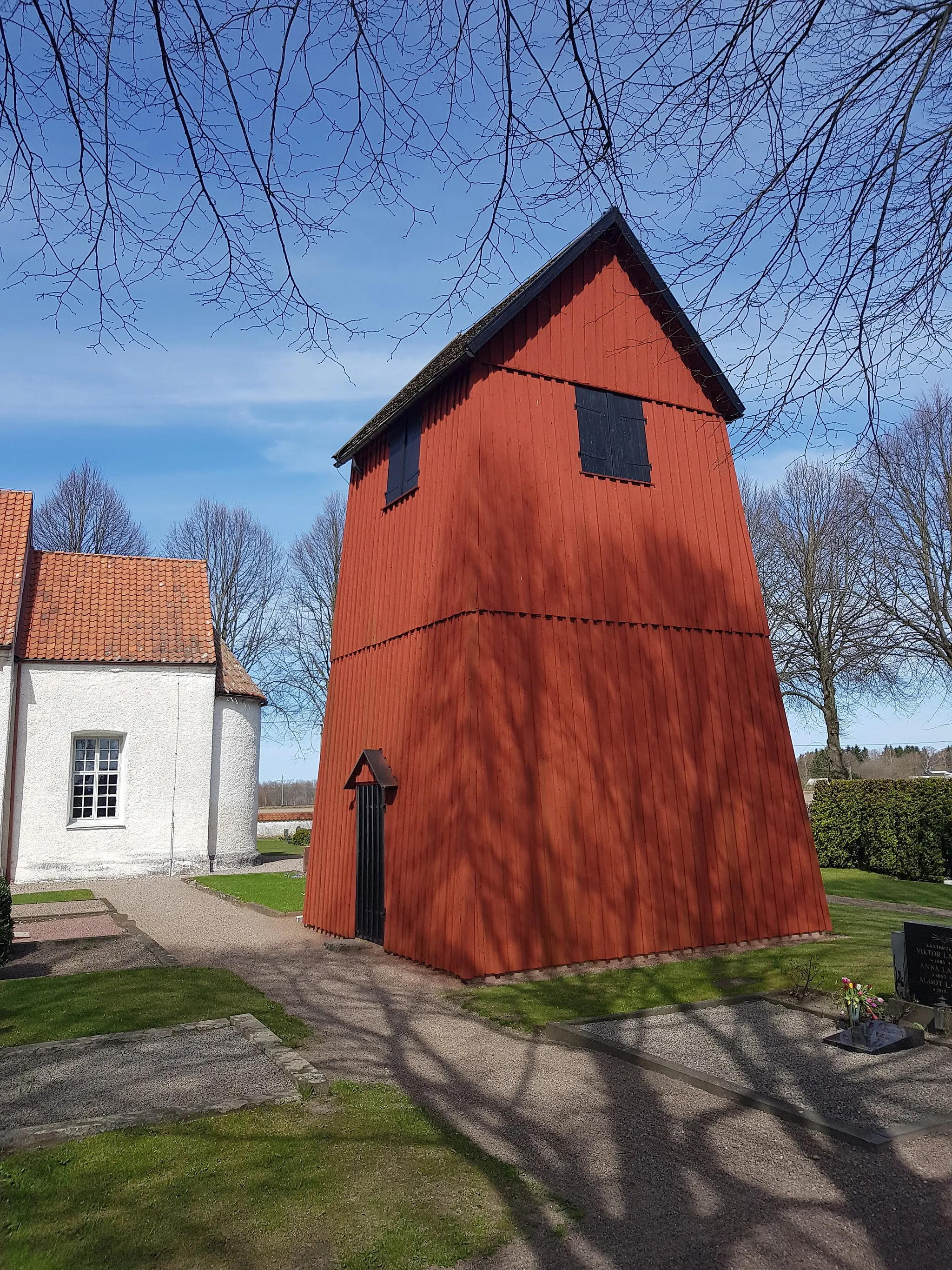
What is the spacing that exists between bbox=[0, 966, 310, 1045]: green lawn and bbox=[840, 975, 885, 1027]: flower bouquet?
4.51 meters

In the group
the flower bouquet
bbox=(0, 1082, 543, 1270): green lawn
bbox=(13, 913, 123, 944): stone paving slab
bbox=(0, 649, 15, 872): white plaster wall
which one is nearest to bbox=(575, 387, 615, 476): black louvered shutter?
the flower bouquet

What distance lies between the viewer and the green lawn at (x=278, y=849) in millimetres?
27594

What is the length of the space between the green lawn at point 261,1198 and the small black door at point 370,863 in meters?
6.13

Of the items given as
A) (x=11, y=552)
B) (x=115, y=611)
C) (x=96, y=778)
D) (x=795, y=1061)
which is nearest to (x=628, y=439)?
(x=795, y=1061)

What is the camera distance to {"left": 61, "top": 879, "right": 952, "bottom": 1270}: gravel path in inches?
155

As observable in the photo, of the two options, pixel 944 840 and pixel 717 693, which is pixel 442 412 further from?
pixel 944 840

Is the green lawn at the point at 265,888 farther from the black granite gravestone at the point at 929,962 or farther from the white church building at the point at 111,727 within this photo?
the black granite gravestone at the point at 929,962

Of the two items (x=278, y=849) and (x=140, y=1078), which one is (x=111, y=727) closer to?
(x=278, y=849)

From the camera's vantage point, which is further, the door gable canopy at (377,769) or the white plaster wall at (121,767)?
the white plaster wall at (121,767)

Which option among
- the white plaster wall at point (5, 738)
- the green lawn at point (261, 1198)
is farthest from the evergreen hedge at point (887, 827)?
the white plaster wall at point (5, 738)

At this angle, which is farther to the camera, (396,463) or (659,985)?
(396,463)

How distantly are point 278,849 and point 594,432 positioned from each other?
73.4 feet

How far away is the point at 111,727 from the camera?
21.6m

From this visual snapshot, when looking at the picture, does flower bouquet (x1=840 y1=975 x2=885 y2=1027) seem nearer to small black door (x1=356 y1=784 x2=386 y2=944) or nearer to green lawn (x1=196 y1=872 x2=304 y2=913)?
small black door (x1=356 y1=784 x2=386 y2=944)
